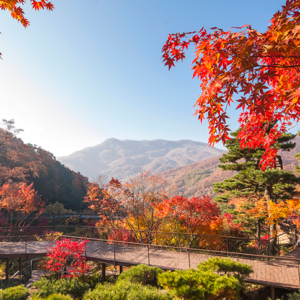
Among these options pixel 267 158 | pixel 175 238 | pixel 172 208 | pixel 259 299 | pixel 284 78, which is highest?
pixel 284 78

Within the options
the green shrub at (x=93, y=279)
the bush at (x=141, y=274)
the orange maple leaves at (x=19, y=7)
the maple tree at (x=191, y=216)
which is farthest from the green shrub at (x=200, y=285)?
the orange maple leaves at (x=19, y=7)

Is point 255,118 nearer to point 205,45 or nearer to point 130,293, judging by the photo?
point 205,45

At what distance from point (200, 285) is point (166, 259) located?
3.48 m

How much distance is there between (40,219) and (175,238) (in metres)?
14.8

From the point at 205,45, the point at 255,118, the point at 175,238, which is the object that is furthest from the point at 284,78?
the point at 175,238

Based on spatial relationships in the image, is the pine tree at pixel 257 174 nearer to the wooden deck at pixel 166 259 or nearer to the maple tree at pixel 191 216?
the maple tree at pixel 191 216

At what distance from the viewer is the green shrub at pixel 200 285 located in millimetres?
3834

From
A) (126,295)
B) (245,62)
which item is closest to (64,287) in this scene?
(126,295)

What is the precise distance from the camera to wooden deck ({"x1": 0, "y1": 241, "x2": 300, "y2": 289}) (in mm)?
5254

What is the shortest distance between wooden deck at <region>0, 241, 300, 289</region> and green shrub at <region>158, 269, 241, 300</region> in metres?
1.90

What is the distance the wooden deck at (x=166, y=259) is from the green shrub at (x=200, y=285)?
6.23ft

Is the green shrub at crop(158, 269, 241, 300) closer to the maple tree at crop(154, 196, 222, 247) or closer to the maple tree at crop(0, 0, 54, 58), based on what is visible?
the maple tree at crop(154, 196, 222, 247)

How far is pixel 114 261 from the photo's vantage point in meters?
7.00

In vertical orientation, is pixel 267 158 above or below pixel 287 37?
below
